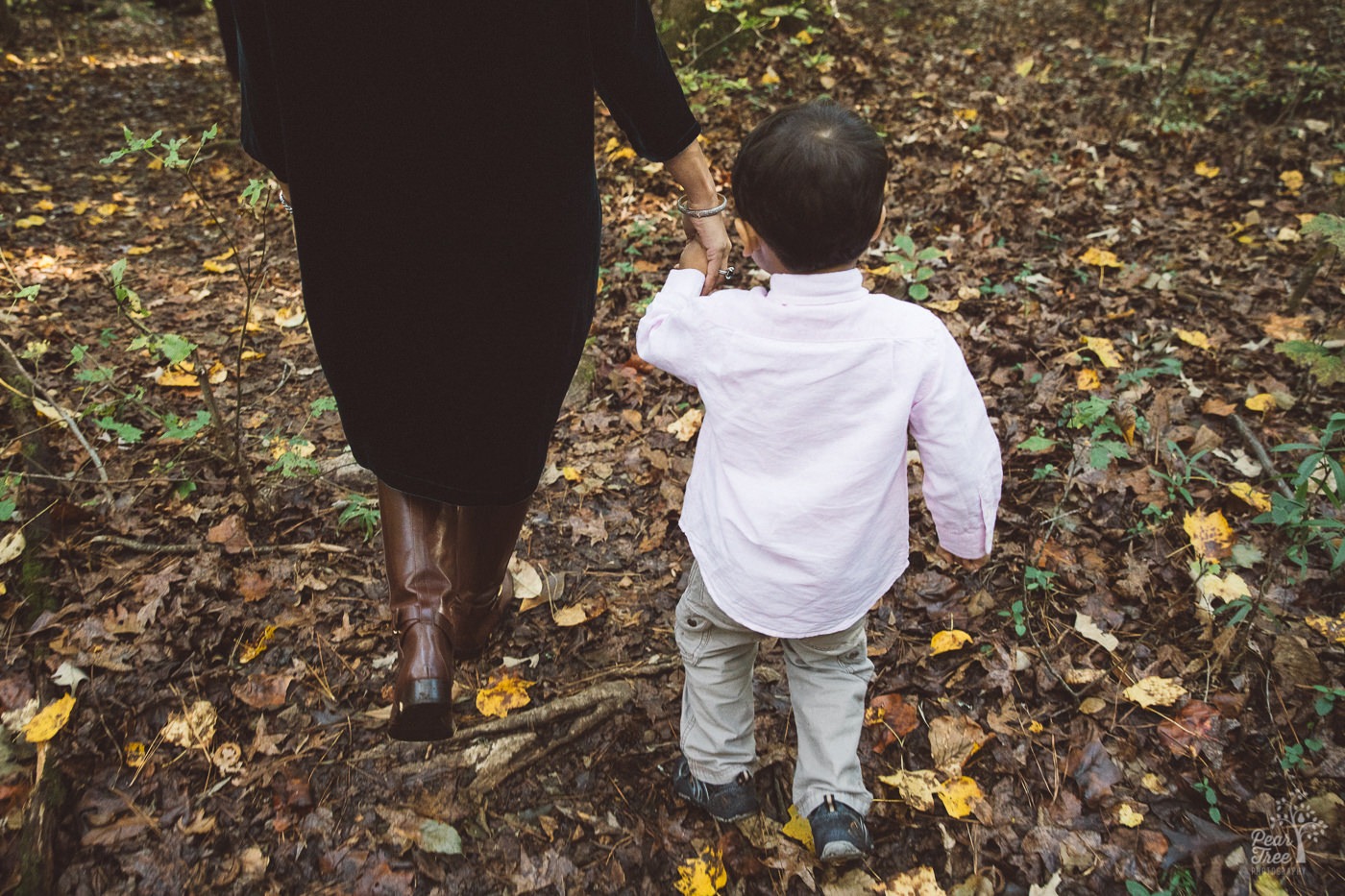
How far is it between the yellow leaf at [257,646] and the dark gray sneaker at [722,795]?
139 cm

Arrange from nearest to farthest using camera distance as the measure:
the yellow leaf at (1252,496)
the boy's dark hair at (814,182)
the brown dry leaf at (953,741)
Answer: the boy's dark hair at (814,182) → the brown dry leaf at (953,741) → the yellow leaf at (1252,496)

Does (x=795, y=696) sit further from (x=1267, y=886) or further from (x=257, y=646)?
(x=257, y=646)

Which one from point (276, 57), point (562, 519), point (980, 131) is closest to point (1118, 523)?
point (562, 519)

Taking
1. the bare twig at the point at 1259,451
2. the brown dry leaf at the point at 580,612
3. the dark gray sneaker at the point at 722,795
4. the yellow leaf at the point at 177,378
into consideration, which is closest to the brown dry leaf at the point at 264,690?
the brown dry leaf at the point at 580,612

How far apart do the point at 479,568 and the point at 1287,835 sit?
87.6 inches

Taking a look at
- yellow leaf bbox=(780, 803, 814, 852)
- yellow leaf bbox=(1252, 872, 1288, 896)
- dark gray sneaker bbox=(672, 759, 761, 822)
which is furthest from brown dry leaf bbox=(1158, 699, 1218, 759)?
dark gray sneaker bbox=(672, 759, 761, 822)

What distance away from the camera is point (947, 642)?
245 centimetres

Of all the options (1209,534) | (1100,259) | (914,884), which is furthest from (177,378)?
(1100,259)

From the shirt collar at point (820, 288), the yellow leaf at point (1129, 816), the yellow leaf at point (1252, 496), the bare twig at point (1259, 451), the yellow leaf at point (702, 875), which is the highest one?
the shirt collar at point (820, 288)

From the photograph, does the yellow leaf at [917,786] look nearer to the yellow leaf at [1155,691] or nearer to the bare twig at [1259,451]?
the yellow leaf at [1155,691]

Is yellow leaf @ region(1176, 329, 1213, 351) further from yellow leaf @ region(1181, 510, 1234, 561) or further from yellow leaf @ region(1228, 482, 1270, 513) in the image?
yellow leaf @ region(1181, 510, 1234, 561)

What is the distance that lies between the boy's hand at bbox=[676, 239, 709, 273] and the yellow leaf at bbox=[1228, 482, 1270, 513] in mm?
2283

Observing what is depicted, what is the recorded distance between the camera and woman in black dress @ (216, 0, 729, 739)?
1.34 metres

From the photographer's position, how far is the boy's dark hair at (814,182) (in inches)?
51.7
